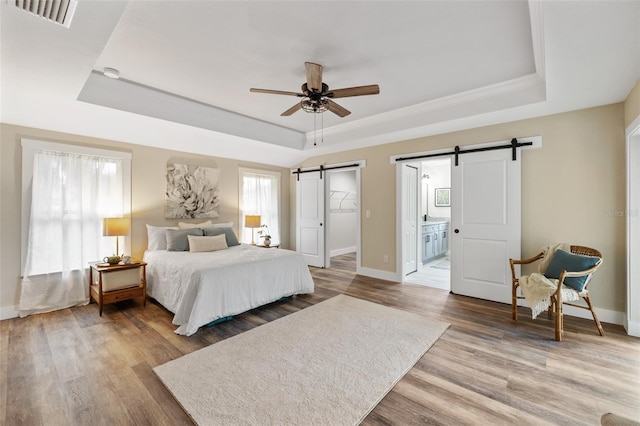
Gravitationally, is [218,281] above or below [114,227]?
below

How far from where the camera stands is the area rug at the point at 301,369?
1753 millimetres

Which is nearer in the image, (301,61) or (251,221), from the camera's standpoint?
(301,61)

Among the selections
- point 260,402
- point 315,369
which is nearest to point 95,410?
point 260,402

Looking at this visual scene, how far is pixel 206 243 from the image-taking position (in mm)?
4152

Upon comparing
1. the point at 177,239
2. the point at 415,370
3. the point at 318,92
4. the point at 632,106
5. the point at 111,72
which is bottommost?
the point at 415,370

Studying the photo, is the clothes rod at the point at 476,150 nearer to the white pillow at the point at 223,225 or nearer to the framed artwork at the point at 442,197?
the white pillow at the point at 223,225

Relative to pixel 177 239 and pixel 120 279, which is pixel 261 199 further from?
pixel 120 279

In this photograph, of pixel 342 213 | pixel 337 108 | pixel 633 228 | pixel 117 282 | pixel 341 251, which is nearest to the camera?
pixel 633 228

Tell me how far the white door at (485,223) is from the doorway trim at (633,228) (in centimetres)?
97

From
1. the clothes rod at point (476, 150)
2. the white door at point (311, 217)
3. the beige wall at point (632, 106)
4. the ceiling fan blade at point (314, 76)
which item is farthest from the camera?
the white door at point (311, 217)

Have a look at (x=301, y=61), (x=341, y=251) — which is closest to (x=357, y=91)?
(x=301, y=61)

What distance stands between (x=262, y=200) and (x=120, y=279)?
122 inches

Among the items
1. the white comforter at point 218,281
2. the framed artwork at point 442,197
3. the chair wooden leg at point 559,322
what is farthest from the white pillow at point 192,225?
the framed artwork at point 442,197

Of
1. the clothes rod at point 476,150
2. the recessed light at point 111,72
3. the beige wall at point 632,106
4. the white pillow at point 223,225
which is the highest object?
the recessed light at point 111,72
